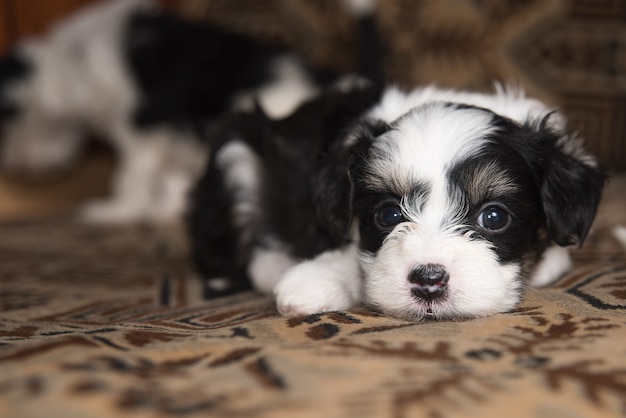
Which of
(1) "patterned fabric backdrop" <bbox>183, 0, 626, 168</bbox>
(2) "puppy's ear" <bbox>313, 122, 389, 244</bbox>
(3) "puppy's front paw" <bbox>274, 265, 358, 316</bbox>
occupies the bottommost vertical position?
(3) "puppy's front paw" <bbox>274, 265, 358, 316</bbox>

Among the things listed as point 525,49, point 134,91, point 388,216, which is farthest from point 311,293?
point 134,91

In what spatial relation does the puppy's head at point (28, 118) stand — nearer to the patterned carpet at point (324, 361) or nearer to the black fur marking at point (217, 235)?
the black fur marking at point (217, 235)

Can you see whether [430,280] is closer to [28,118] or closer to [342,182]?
[342,182]

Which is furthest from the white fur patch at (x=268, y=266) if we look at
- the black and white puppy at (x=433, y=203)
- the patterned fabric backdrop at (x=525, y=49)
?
the patterned fabric backdrop at (x=525, y=49)

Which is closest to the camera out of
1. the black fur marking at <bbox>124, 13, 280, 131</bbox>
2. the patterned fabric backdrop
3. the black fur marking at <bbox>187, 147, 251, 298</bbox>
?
the black fur marking at <bbox>187, 147, 251, 298</bbox>

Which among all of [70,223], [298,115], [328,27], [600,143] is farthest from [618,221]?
[70,223]

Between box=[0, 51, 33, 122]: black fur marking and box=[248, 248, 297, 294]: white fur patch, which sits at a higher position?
box=[0, 51, 33, 122]: black fur marking

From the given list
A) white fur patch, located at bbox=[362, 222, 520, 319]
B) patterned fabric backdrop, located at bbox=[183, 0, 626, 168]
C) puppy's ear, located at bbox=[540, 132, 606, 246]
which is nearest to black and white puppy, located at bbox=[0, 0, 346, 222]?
patterned fabric backdrop, located at bbox=[183, 0, 626, 168]

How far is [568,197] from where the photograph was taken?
6.13ft

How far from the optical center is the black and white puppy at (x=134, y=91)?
4184 mm

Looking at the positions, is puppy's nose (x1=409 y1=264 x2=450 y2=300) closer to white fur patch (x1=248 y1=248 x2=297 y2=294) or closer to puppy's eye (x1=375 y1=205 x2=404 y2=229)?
puppy's eye (x1=375 y1=205 x2=404 y2=229)

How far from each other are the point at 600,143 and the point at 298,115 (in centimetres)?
158

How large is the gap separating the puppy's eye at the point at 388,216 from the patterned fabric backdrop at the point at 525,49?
1.58 metres

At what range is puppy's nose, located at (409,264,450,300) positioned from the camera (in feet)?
5.43
